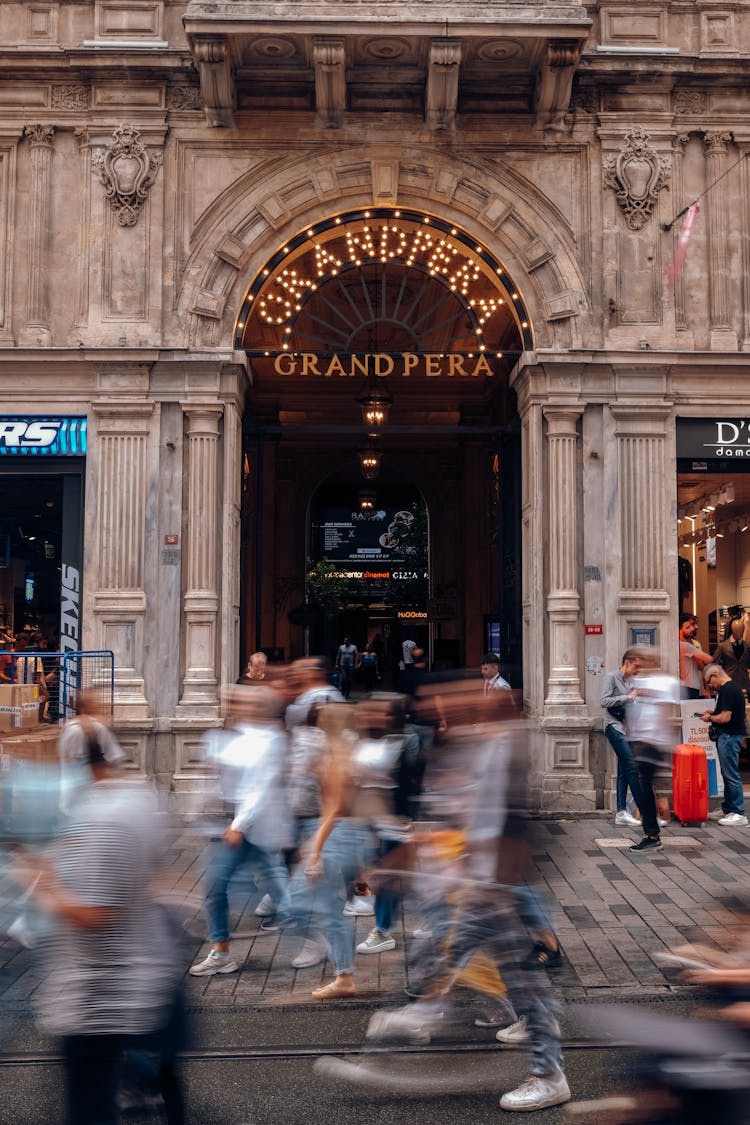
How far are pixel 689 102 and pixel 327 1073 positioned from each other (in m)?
12.3

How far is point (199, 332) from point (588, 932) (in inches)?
337

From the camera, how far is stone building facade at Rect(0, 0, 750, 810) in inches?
487

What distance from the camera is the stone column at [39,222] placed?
12.7 m

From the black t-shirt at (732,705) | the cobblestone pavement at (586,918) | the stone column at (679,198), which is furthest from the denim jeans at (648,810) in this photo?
the stone column at (679,198)

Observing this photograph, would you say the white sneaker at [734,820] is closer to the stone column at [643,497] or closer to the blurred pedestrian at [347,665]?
the stone column at [643,497]

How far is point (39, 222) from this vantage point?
1273cm

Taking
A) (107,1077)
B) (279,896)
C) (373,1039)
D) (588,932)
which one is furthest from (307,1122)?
(588,932)

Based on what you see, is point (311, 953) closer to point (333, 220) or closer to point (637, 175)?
point (333, 220)

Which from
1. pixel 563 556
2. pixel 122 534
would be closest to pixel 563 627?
pixel 563 556

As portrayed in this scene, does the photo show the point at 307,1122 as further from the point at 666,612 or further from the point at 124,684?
the point at 666,612

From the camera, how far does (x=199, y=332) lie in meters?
12.7

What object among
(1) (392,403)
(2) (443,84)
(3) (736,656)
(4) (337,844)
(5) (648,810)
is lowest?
(5) (648,810)

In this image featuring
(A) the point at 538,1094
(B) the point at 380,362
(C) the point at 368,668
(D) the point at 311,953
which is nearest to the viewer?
(A) the point at 538,1094

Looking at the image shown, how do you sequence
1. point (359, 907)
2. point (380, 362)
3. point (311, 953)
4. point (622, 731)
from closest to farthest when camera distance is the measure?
1. point (311, 953)
2. point (359, 907)
3. point (622, 731)
4. point (380, 362)
